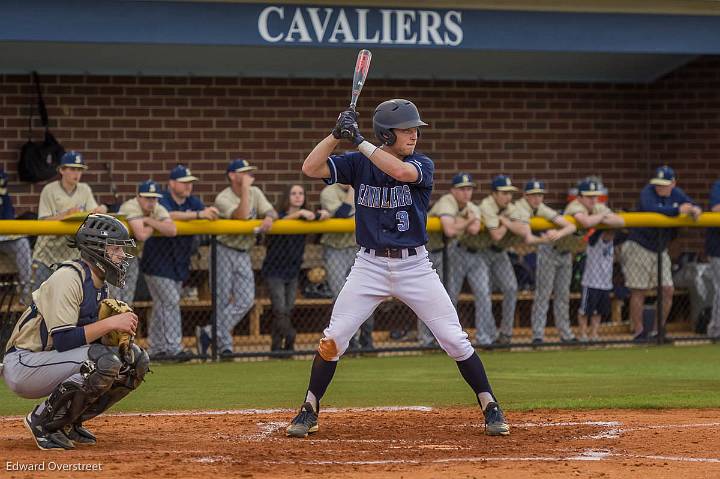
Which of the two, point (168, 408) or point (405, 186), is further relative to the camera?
point (168, 408)

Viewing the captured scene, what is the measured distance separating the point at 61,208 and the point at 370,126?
4.72 metres

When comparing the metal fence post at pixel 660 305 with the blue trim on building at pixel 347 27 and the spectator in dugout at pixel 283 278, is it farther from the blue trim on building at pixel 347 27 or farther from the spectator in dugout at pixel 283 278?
the spectator in dugout at pixel 283 278

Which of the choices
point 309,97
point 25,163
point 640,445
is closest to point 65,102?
point 25,163

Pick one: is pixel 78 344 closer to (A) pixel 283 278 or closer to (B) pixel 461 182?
(A) pixel 283 278

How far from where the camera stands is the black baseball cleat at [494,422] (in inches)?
263

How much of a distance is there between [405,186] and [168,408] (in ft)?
8.12

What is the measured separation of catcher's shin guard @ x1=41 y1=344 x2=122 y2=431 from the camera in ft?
19.7

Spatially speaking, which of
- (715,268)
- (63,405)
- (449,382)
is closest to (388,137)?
(63,405)

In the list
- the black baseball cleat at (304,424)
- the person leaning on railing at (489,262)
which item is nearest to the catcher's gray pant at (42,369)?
the black baseball cleat at (304,424)

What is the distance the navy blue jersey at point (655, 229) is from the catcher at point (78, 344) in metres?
7.58

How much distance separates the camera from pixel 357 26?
40.2 ft

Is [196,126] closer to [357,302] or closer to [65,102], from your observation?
[65,102]

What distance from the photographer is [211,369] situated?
10766 mm

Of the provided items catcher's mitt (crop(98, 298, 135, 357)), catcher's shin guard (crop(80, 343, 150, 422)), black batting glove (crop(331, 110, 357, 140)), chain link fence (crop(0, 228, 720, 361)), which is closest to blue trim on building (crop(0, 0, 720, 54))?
chain link fence (crop(0, 228, 720, 361))
